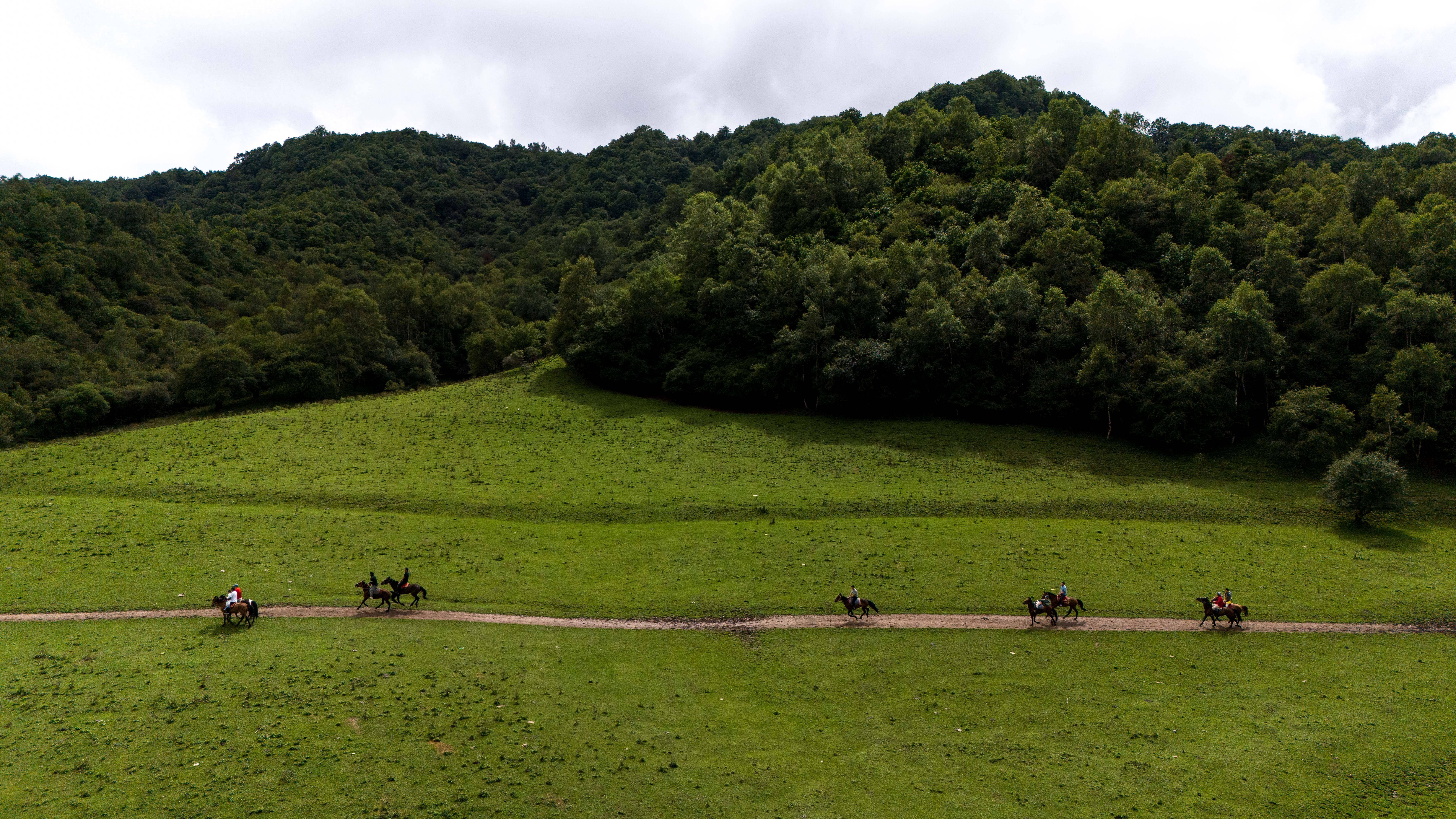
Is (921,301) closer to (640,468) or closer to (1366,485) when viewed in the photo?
(640,468)

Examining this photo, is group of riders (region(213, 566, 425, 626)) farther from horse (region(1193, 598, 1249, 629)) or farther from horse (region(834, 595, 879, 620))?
horse (region(1193, 598, 1249, 629))

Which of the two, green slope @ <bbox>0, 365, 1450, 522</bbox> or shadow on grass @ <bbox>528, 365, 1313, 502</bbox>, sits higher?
shadow on grass @ <bbox>528, 365, 1313, 502</bbox>

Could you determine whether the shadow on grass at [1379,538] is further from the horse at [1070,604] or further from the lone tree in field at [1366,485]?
the horse at [1070,604]

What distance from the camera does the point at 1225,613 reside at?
3441cm

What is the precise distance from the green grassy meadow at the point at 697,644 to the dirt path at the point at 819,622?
71 centimetres

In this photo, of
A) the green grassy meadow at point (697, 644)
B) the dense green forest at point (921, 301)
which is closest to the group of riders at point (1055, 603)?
the green grassy meadow at point (697, 644)

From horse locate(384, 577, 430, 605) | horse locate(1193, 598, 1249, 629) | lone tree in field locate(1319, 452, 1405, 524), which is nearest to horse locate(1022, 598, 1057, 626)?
horse locate(1193, 598, 1249, 629)

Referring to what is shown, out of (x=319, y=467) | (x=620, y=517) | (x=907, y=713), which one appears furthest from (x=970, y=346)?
(x=319, y=467)

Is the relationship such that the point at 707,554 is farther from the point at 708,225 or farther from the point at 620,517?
the point at 708,225

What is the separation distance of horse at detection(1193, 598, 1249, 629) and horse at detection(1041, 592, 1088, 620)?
194 inches

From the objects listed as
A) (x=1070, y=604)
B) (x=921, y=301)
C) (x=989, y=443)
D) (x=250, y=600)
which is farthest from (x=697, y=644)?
(x=921, y=301)

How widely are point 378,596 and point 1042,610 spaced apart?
96.2 ft

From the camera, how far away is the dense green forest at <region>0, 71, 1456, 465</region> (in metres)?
61.8

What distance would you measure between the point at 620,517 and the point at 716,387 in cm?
2733
